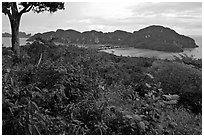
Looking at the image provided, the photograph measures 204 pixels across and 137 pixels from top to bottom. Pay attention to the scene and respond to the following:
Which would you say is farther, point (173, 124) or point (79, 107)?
point (173, 124)

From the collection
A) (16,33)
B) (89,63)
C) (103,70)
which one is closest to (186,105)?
(103,70)

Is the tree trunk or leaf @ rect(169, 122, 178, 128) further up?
the tree trunk

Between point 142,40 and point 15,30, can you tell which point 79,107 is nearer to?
point 15,30

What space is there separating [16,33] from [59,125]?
25.0 ft

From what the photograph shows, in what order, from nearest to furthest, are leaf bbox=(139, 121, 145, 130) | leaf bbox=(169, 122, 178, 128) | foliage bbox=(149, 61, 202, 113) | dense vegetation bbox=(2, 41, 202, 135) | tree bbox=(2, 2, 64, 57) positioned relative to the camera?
1. dense vegetation bbox=(2, 41, 202, 135)
2. leaf bbox=(139, 121, 145, 130)
3. leaf bbox=(169, 122, 178, 128)
4. foliage bbox=(149, 61, 202, 113)
5. tree bbox=(2, 2, 64, 57)

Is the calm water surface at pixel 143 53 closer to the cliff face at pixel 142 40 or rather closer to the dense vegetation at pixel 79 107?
the cliff face at pixel 142 40

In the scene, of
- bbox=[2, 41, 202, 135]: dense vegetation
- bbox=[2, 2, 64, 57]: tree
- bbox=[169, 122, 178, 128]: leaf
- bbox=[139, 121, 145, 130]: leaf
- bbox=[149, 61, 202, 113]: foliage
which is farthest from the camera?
bbox=[2, 2, 64, 57]: tree

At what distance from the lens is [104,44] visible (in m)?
12.1

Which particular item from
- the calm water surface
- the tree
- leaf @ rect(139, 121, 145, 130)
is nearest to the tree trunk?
the tree

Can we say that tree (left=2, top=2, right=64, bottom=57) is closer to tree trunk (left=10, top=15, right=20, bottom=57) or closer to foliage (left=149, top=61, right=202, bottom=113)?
tree trunk (left=10, top=15, right=20, bottom=57)

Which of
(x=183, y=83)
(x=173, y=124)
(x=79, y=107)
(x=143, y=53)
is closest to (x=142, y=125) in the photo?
(x=173, y=124)

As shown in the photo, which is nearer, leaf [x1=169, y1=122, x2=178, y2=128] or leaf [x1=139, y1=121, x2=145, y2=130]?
leaf [x1=139, y1=121, x2=145, y2=130]

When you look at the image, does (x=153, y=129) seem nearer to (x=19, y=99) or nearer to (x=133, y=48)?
(x=19, y=99)

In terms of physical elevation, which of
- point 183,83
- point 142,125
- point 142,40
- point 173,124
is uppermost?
point 142,40
